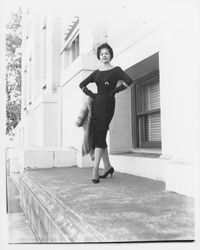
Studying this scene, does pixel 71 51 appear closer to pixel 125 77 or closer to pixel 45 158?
pixel 45 158

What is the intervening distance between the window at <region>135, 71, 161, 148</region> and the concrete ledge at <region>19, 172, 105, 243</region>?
50.9 inches

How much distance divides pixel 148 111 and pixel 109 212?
67.6 inches

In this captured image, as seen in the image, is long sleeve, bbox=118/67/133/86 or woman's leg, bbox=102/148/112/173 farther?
woman's leg, bbox=102/148/112/173

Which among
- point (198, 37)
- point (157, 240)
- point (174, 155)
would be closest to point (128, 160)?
point (174, 155)

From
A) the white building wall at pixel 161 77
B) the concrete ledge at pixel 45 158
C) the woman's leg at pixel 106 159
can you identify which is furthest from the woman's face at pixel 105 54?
the concrete ledge at pixel 45 158

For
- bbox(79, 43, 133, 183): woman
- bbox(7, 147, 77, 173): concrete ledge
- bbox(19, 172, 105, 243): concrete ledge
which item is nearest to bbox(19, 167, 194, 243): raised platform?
bbox(19, 172, 105, 243): concrete ledge

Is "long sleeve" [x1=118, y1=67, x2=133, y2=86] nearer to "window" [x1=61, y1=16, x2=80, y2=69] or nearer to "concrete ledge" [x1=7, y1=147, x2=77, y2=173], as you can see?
"concrete ledge" [x1=7, y1=147, x2=77, y2=173]

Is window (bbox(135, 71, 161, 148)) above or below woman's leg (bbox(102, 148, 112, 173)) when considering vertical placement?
above

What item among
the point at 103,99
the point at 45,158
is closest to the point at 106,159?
the point at 103,99

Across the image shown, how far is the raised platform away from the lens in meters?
1.17

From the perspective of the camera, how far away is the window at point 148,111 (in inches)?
113

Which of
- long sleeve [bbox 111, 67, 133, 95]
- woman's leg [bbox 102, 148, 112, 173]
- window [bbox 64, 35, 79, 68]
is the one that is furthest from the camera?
window [bbox 64, 35, 79, 68]

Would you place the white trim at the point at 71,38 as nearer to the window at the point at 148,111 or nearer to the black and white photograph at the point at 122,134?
the black and white photograph at the point at 122,134

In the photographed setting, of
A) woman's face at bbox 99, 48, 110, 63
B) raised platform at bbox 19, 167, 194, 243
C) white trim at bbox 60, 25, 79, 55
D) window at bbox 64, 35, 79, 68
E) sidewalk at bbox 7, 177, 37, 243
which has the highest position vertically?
white trim at bbox 60, 25, 79, 55
